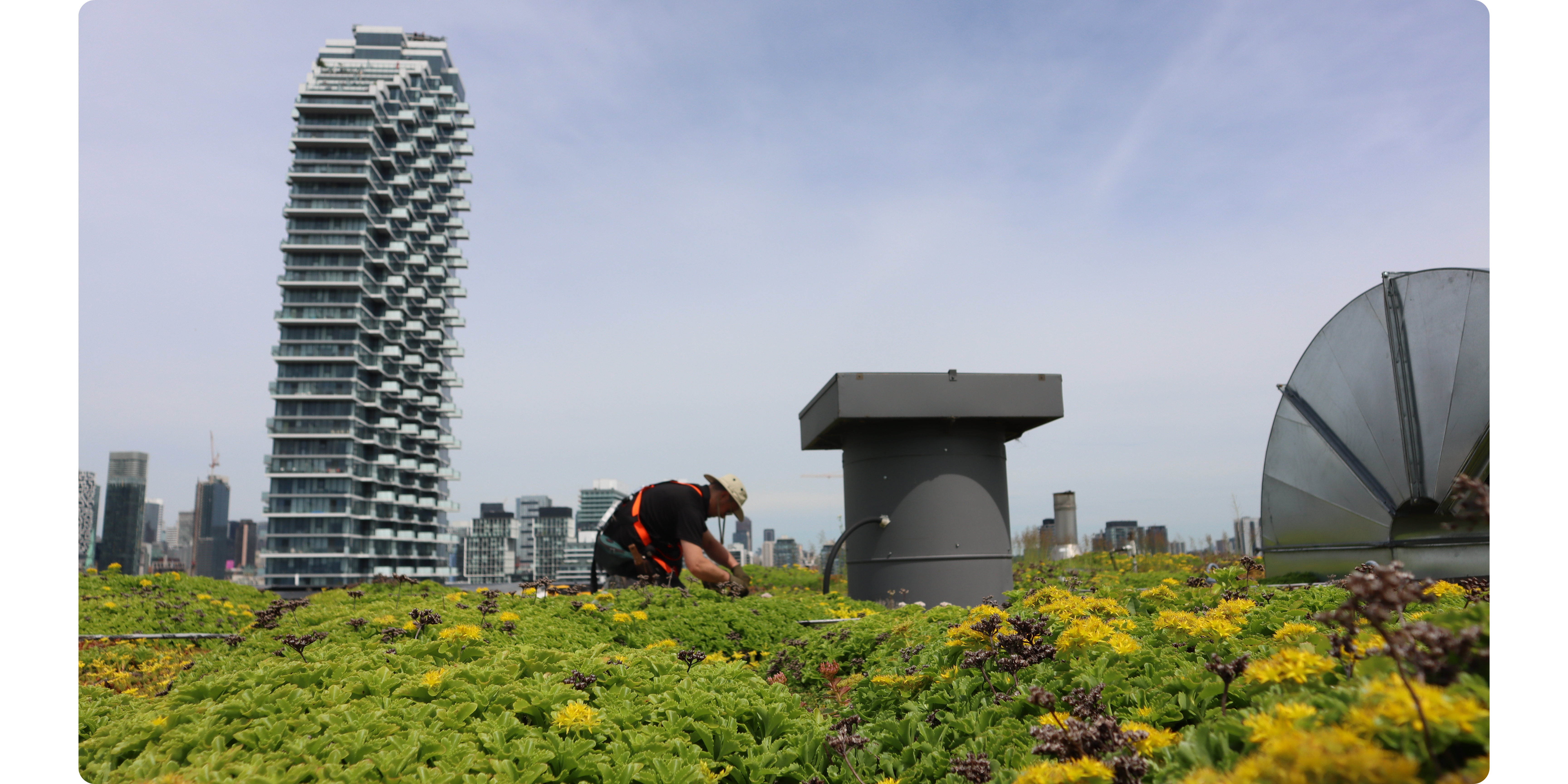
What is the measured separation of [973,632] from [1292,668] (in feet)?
6.59

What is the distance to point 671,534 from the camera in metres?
8.10

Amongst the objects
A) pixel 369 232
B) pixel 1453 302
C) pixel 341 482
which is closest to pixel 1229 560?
pixel 1453 302

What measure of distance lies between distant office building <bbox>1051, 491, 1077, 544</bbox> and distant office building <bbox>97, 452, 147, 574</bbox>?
8013 inches

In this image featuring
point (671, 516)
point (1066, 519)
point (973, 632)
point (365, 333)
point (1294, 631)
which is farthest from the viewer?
point (365, 333)

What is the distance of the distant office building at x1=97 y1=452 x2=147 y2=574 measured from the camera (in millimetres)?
167500

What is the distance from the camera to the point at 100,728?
3086mm

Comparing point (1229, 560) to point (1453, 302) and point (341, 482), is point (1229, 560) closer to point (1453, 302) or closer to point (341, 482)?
point (1453, 302)

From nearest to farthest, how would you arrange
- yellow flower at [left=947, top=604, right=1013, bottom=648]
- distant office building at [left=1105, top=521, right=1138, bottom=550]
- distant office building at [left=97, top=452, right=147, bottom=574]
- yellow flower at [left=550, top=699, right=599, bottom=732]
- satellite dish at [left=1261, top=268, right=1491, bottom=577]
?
yellow flower at [left=550, top=699, right=599, bottom=732], yellow flower at [left=947, top=604, right=1013, bottom=648], satellite dish at [left=1261, top=268, right=1491, bottom=577], distant office building at [left=1105, top=521, right=1138, bottom=550], distant office building at [left=97, top=452, right=147, bottom=574]

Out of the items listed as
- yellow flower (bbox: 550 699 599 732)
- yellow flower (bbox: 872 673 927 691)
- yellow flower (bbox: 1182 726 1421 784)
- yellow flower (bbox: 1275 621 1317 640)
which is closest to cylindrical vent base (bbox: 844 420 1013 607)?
yellow flower (bbox: 872 673 927 691)

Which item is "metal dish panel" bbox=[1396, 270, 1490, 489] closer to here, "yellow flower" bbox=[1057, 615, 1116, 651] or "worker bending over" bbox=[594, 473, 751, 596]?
"yellow flower" bbox=[1057, 615, 1116, 651]

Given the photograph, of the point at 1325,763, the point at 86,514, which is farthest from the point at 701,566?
the point at 86,514

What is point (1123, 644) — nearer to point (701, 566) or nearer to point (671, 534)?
point (701, 566)

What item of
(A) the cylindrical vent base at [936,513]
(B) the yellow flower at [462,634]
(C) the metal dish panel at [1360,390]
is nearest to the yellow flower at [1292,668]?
(B) the yellow flower at [462,634]

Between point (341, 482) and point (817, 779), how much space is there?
87349 millimetres
